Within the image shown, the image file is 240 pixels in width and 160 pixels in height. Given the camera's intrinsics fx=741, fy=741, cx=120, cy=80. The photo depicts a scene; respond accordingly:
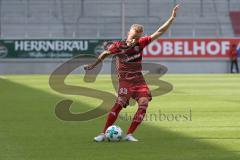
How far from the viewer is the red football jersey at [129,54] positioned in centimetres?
1284

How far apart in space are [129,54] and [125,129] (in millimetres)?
2662

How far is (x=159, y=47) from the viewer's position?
47844mm

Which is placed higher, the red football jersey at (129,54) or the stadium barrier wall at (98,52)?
the red football jersey at (129,54)

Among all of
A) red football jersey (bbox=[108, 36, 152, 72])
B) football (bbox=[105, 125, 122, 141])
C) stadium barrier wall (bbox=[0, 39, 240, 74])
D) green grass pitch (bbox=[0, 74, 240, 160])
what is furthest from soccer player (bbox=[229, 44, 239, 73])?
football (bbox=[105, 125, 122, 141])

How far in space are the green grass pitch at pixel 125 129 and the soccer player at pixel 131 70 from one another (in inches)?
19.1

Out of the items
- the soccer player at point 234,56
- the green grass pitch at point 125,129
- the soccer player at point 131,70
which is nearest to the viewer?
the green grass pitch at point 125,129

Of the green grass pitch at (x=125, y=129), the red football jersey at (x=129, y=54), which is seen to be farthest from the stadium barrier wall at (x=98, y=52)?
the red football jersey at (x=129, y=54)

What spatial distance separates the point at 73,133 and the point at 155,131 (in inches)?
65.1

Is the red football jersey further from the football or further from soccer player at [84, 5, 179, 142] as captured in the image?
the football

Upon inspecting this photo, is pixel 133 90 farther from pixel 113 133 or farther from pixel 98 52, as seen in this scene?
pixel 98 52

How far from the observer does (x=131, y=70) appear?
13062mm

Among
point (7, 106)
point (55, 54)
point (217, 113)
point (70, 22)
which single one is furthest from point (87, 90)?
point (70, 22)

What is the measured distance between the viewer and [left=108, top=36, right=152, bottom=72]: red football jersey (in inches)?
505

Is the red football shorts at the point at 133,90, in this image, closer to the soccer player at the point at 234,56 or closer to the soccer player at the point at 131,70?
the soccer player at the point at 131,70
